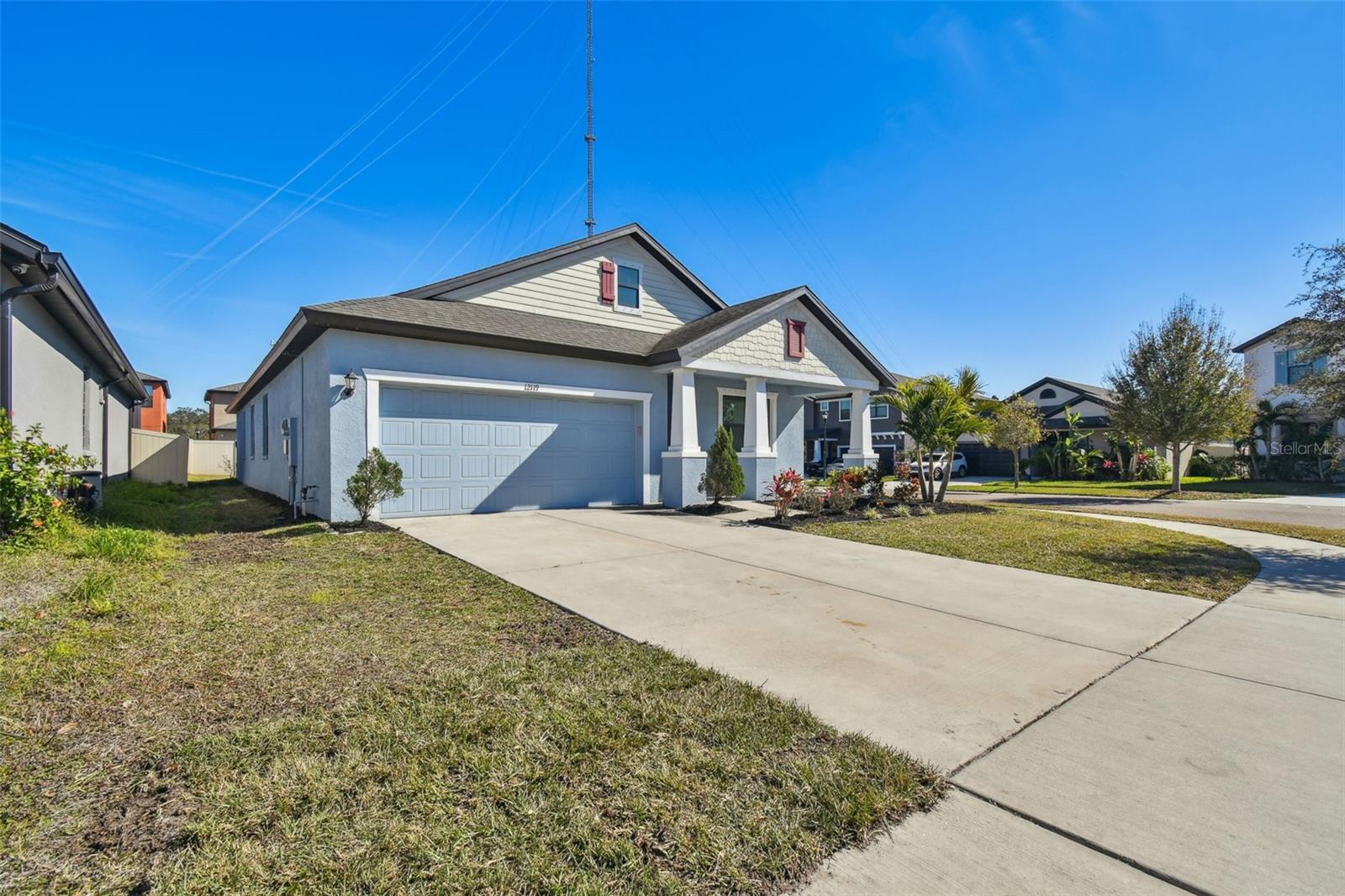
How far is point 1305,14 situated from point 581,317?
490 inches

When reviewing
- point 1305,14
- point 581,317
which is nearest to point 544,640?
point 581,317

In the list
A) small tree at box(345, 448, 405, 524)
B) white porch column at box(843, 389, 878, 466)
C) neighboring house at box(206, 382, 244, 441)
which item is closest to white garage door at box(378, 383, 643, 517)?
small tree at box(345, 448, 405, 524)

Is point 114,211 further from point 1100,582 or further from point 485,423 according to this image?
point 1100,582

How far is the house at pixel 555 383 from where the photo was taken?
32.3 feet

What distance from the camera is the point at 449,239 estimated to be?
1568cm

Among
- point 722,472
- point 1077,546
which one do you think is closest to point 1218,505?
point 1077,546

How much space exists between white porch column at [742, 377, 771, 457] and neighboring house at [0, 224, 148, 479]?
Answer: 37.8 ft

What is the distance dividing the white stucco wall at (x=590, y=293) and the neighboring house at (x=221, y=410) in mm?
35499

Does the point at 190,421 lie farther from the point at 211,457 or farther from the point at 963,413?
the point at 963,413

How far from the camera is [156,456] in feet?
60.1

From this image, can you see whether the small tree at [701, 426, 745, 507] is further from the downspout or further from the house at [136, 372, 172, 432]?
the house at [136, 372, 172, 432]

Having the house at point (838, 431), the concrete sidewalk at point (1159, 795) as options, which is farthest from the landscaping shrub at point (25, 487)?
the house at point (838, 431)

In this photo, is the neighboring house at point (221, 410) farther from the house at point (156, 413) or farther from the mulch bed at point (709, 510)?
the mulch bed at point (709, 510)

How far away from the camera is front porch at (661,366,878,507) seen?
40.0 feet
